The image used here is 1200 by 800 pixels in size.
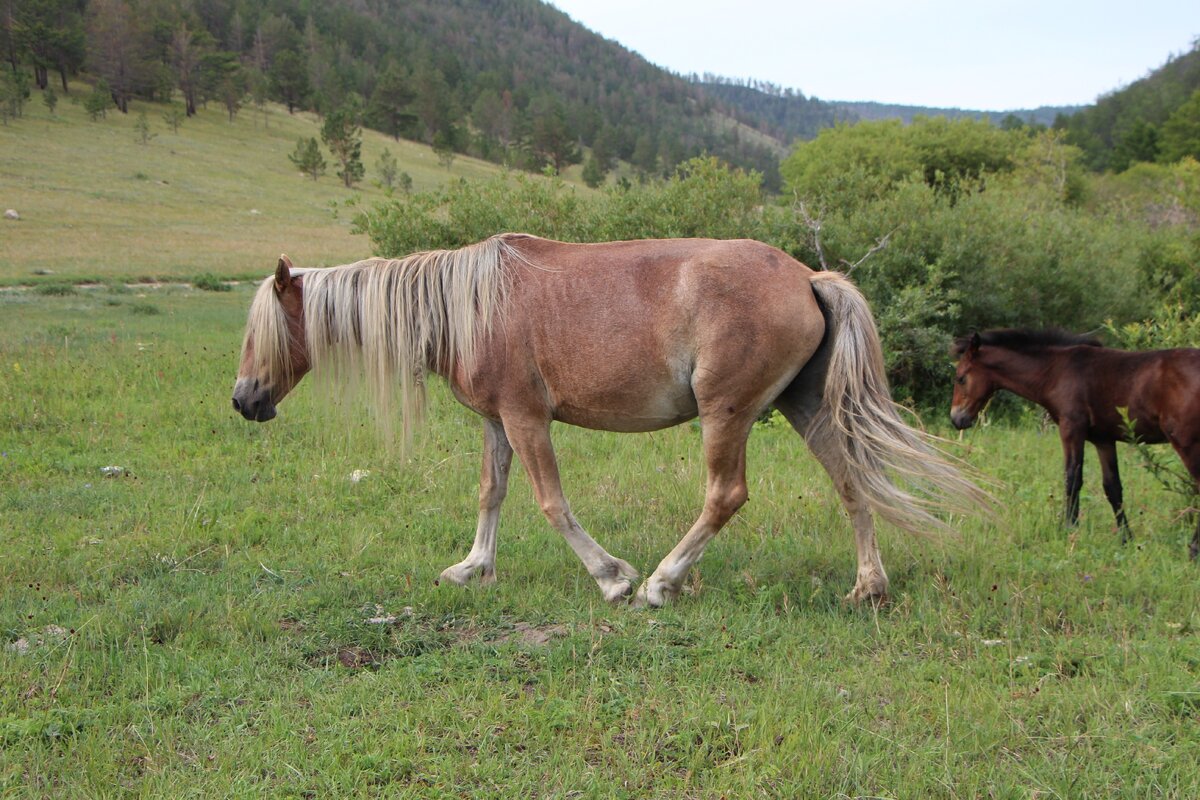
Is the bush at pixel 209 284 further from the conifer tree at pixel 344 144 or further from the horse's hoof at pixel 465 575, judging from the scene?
the conifer tree at pixel 344 144

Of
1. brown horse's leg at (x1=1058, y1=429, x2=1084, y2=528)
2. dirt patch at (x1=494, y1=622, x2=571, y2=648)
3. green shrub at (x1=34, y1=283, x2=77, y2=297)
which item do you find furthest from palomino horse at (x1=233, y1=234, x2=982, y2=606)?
green shrub at (x1=34, y1=283, x2=77, y2=297)

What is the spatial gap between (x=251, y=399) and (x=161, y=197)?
42620mm

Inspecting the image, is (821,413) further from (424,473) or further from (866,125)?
(866,125)

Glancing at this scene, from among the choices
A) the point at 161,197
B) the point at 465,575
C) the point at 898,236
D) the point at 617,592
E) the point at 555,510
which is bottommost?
the point at 161,197

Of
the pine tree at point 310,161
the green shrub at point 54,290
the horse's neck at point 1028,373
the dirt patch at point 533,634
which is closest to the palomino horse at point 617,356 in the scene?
the dirt patch at point 533,634

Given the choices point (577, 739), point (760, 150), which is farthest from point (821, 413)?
point (760, 150)

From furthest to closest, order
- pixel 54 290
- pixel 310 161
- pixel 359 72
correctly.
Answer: pixel 359 72 < pixel 310 161 < pixel 54 290

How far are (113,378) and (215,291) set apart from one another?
14107 millimetres

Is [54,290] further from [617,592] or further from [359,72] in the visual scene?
[359,72]

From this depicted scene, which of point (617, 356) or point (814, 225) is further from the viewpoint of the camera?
point (814, 225)

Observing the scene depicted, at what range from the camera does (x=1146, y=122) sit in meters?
73.2

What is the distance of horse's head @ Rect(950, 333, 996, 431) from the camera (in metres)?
7.06

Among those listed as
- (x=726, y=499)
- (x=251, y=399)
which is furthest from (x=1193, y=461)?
(x=251, y=399)

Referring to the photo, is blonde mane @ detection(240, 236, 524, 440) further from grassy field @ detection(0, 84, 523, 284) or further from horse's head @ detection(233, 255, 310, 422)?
grassy field @ detection(0, 84, 523, 284)
